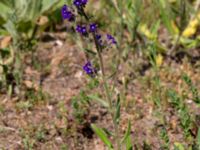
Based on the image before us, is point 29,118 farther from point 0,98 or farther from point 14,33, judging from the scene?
point 14,33

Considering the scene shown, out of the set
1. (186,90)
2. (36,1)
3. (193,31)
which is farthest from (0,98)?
(193,31)

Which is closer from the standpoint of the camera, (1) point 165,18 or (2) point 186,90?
(2) point 186,90

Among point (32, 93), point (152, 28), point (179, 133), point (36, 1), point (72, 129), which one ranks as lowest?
point (179, 133)

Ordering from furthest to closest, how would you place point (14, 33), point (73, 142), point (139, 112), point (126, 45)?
point (126, 45) < point (14, 33) < point (139, 112) < point (73, 142)

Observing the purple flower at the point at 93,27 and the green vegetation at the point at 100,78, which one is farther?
the green vegetation at the point at 100,78

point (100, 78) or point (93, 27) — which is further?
point (100, 78)

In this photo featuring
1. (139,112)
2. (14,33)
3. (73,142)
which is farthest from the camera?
(14,33)

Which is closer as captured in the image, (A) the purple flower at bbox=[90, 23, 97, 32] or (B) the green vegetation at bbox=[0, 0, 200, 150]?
(A) the purple flower at bbox=[90, 23, 97, 32]

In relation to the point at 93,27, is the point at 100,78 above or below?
below

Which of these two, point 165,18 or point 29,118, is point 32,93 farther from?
point 165,18

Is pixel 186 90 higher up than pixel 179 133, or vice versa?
pixel 186 90

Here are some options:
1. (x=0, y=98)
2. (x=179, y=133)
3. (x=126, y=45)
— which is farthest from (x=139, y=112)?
(x=0, y=98)
